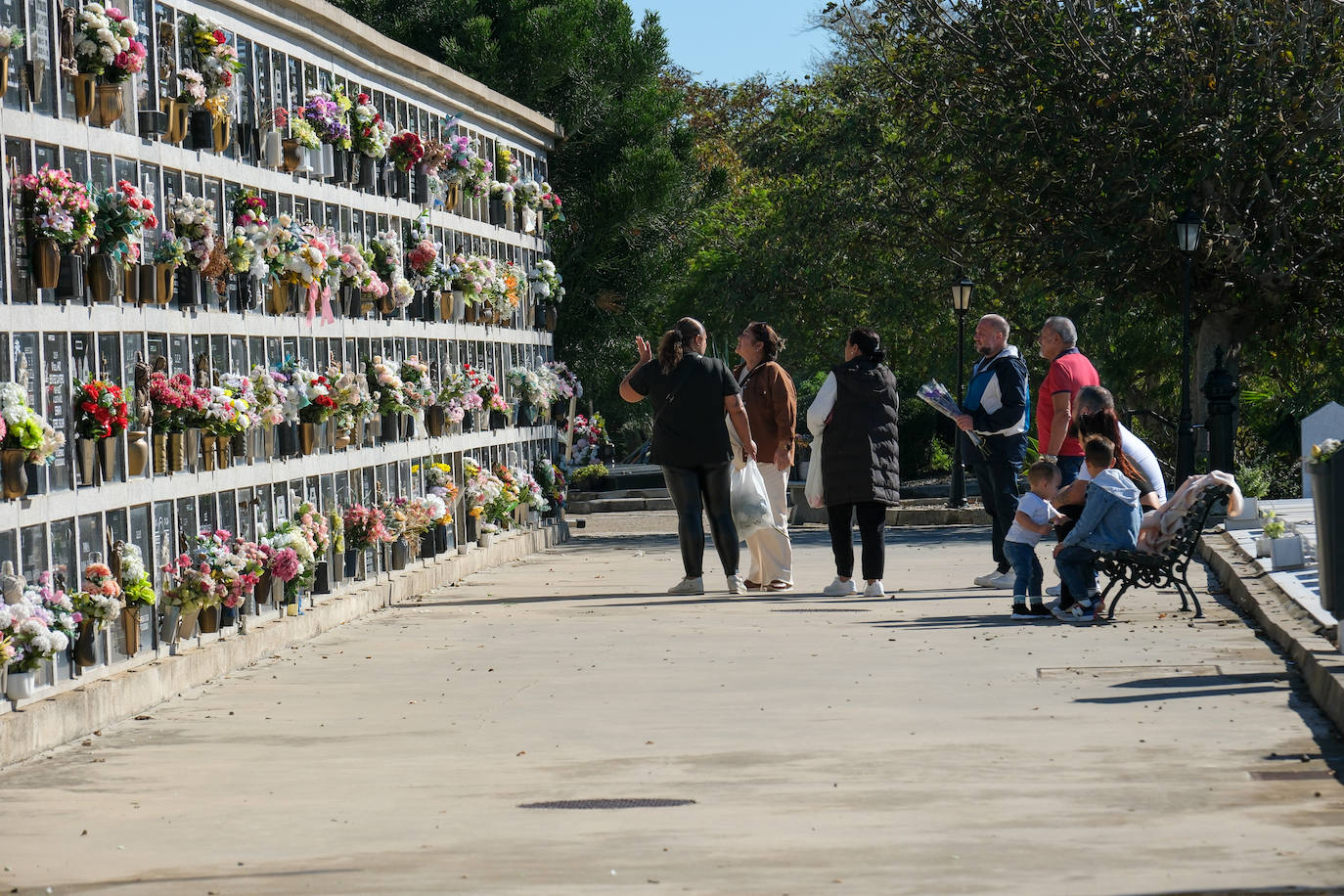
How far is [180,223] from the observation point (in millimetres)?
10883

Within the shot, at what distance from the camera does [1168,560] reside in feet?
40.2

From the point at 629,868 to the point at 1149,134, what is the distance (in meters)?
17.9

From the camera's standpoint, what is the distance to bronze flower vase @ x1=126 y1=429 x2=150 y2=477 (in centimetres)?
1012

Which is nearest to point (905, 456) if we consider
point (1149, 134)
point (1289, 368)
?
point (1289, 368)

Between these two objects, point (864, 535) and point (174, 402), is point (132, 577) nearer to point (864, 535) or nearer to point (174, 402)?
point (174, 402)

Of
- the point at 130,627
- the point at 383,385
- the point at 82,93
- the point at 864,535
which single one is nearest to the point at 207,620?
the point at 130,627

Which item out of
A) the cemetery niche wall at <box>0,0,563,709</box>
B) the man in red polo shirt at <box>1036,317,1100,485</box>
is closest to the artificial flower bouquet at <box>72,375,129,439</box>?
the cemetery niche wall at <box>0,0,563,709</box>

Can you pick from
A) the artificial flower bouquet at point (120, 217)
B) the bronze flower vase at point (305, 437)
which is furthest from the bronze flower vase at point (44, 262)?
the bronze flower vase at point (305, 437)

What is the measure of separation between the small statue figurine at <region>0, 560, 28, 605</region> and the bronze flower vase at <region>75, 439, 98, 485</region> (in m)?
1.17

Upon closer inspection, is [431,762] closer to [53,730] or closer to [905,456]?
[53,730]

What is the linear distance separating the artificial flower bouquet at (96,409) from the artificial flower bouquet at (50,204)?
69cm

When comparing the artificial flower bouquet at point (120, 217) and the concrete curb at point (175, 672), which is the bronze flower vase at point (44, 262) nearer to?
the artificial flower bouquet at point (120, 217)

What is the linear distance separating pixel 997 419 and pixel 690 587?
2.39 m

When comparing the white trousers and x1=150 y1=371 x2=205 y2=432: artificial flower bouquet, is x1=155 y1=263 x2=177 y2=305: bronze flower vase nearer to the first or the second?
x1=150 y1=371 x2=205 y2=432: artificial flower bouquet
